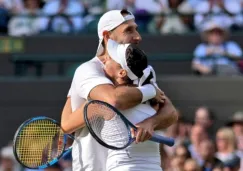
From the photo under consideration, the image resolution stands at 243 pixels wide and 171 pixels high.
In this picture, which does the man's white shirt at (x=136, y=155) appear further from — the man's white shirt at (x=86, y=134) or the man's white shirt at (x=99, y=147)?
the man's white shirt at (x=86, y=134)

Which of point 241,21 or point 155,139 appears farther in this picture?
point 241,21

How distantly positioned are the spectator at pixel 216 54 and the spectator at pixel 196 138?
1433 millimetres

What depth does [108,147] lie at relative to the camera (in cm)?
542

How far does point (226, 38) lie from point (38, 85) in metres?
2.51

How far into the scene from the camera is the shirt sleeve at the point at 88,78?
5.54 m

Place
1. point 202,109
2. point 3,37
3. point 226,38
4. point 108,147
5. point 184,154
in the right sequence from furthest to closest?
point 3,37 < point 226,38 < point 202,109 < point 184,154 < point 108,147

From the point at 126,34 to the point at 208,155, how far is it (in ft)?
13.3

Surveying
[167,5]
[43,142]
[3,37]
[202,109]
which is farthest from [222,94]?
[43,142]

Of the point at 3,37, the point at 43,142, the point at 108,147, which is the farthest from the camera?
the point at 3,37

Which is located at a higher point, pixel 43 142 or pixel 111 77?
pixel 111 77

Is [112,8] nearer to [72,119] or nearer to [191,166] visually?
[191,166]

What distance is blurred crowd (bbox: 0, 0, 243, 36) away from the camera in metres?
12.4

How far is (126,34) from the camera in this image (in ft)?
18.6

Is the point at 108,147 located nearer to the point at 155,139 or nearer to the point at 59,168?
the point at 155,139
